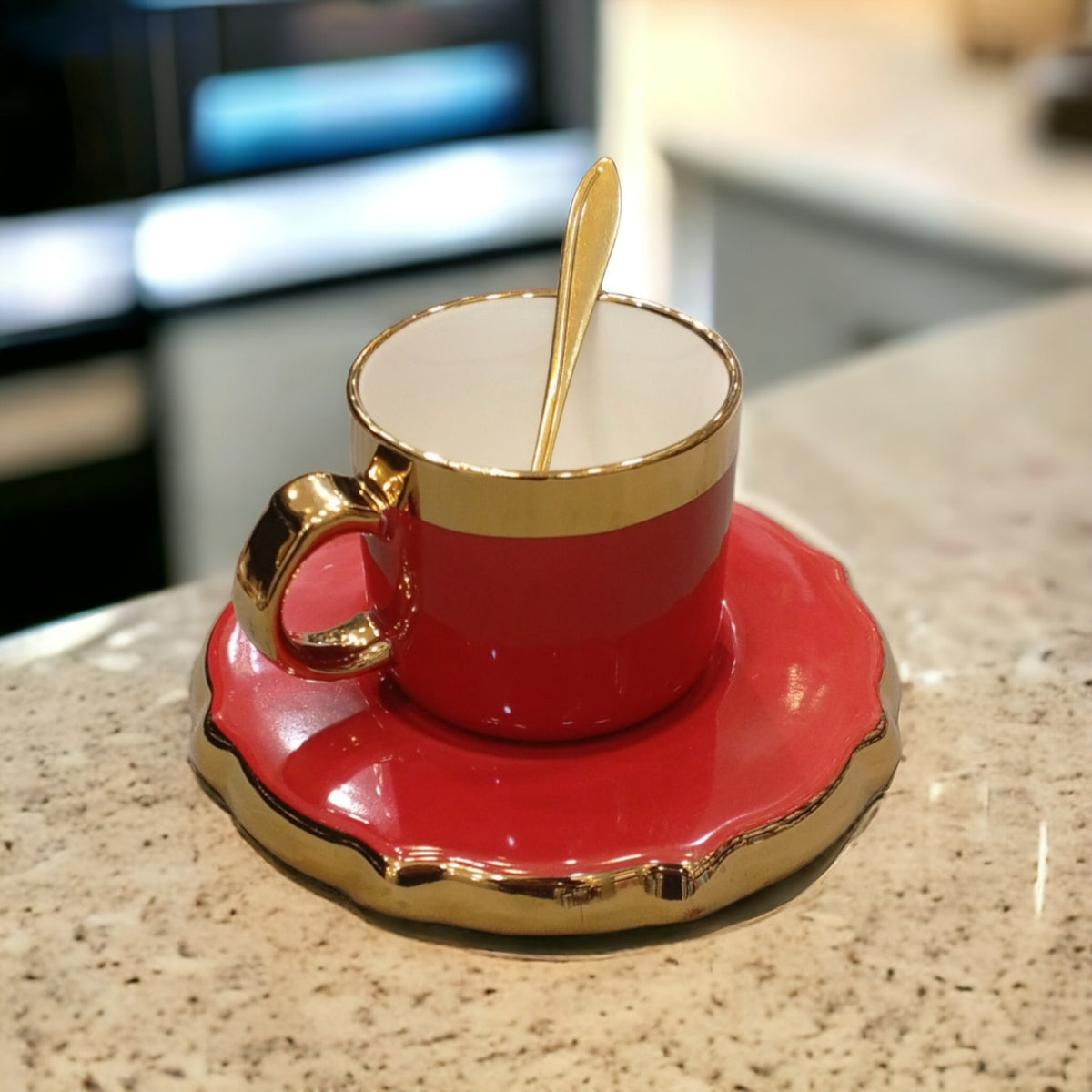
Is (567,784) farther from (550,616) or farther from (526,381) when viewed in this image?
(526,381)

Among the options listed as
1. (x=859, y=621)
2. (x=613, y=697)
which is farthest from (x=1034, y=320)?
(x=613, y=697)

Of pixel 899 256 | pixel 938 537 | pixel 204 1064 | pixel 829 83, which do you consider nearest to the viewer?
pixel 204 1064

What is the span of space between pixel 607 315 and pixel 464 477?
123mm

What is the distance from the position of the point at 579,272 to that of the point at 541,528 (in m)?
0.12

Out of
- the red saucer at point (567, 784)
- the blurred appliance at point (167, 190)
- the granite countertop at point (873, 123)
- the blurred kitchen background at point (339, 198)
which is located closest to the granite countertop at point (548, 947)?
the red saucer at point (567, 784)

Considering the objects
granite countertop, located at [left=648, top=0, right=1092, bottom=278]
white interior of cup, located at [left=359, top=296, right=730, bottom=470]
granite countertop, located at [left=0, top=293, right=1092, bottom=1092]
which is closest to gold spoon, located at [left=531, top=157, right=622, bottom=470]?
white interior of cup, located at [left=359, top=296, right=730, bottom=470]

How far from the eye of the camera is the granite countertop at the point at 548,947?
0.34 m

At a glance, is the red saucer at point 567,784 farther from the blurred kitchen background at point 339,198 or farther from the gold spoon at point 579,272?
the blurred kitchen background at point 339,198

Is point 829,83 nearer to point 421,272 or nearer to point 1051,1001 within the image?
point 421,272

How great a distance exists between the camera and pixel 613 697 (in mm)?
398

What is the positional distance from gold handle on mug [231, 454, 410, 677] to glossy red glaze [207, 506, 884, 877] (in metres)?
0.04

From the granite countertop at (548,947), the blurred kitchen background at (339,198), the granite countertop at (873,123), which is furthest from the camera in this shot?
the blurred kitchen background at (339,198)

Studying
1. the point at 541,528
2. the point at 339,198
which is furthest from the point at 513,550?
the point at 339,198

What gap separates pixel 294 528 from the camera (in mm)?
370
